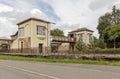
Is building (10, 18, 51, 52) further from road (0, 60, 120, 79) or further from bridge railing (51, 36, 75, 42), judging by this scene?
road (0, 60, 120, 79)

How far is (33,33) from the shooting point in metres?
55.9

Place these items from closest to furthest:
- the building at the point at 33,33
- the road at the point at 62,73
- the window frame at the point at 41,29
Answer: the road at the point at 62,73 < the building at the point at 33,33 < the window frame at the point at 41,29

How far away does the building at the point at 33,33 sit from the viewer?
5594cm

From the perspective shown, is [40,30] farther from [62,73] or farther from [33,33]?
[62,73]

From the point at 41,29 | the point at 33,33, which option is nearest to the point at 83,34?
the point at 41,29

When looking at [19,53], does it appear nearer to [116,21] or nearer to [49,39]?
[49,39]

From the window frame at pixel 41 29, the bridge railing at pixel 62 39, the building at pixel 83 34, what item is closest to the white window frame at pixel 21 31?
the window frame at pixel 41 29

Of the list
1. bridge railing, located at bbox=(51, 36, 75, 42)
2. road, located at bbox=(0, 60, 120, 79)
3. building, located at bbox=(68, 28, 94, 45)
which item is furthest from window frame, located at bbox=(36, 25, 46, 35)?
road, located at bbox=(0, 60, 120, 79)

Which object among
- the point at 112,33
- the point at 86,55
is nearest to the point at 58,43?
the point at 112,33

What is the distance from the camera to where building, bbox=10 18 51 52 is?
55944 millimetres

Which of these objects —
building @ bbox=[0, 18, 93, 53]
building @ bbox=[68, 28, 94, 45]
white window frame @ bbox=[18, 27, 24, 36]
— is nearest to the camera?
building @ bbox=[0, 18, 93, 53]

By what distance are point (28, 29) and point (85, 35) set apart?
70.0 feet

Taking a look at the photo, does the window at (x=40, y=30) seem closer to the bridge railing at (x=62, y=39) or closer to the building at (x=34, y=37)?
the building at (x=34, y=37)

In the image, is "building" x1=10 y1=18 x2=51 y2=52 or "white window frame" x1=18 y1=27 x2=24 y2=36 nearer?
"building" x1=10 y1=18 x2=51 y2=52
